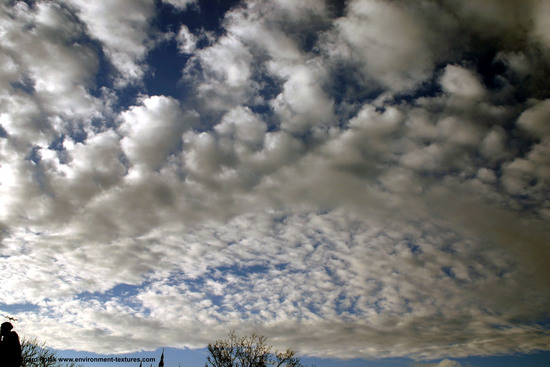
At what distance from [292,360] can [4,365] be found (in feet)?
148

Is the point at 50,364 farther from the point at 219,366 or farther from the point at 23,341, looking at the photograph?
the point at 219,366

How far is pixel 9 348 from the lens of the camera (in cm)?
917

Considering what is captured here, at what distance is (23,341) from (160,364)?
3927 centimetres

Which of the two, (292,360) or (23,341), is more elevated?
(23,341)

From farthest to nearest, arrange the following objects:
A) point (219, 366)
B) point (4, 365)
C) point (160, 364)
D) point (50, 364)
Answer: point (160, 364), point (50, 364), point (219, 366), point (4, 365)

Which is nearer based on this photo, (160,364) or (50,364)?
(50,364)

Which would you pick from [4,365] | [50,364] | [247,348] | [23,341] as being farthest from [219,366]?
[4,365]

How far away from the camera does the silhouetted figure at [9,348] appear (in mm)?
9079

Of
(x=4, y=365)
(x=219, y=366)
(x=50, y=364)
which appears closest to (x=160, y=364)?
(x=50, y=364)

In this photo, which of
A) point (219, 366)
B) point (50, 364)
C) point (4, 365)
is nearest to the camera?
point (4, 365)

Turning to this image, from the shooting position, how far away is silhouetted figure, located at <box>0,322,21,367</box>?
29.8 feet

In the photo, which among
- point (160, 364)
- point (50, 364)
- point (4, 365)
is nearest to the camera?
point (4, 365)

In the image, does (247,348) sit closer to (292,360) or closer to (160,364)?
(292,360)

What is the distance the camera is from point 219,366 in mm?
46125
